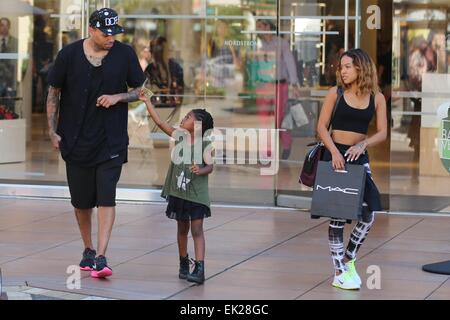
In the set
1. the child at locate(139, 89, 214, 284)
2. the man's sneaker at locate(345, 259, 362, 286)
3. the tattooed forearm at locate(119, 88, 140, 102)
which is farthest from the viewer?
the tattooed forearm at locate(119, 88, 140, 102)

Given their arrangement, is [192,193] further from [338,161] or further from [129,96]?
[338,161]

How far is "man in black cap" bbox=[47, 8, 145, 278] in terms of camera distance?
314 inches

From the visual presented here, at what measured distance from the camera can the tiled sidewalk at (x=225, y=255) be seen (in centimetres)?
755

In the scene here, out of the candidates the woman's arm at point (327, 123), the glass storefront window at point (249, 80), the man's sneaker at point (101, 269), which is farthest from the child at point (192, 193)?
the glass storefront window at point (249, 80)

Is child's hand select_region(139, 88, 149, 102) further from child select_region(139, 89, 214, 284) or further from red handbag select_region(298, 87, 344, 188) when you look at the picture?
red handbag select_region(298, 87, 344, 188)

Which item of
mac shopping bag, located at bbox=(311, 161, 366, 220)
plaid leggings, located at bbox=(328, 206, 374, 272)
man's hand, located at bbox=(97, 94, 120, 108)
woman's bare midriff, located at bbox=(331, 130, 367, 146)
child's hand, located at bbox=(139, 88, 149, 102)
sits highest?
child's hand, located at bbox=(139, 88, 149, 102)

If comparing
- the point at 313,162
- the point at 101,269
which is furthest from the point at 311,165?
the point at 101,269

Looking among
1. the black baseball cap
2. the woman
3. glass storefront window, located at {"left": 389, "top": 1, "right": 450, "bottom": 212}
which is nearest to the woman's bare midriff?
the woman

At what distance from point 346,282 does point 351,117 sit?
3.99 feet

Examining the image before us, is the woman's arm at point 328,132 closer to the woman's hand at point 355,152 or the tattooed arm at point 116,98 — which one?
the woman's hand at point 355,152

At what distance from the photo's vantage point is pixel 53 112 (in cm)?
811

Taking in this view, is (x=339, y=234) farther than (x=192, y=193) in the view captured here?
No

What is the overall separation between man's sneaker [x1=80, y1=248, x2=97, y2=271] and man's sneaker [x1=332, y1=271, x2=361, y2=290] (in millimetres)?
1948
